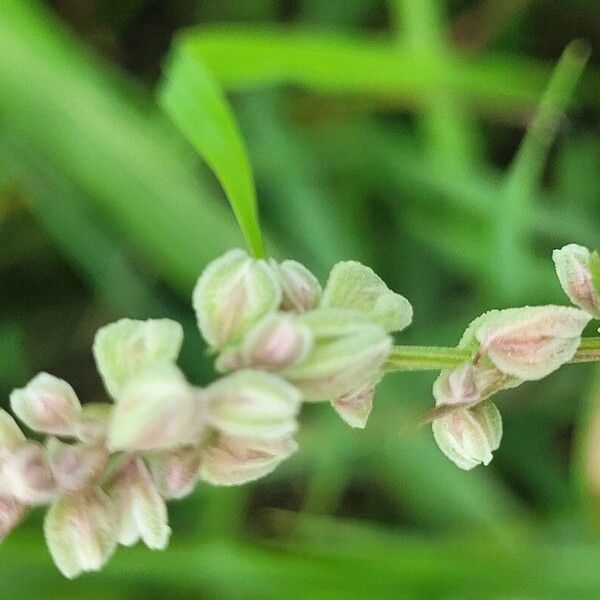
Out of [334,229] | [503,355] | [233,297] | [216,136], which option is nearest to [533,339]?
[503,355]

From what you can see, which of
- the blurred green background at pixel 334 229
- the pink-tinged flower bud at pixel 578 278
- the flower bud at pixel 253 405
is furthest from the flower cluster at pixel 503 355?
the blurred green background at pixel 334 229

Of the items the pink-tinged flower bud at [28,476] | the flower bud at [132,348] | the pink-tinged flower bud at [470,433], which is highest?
the pink-tinged flower bud at [470,433]

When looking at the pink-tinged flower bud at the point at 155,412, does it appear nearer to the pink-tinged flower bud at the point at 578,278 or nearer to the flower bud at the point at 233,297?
the flower bud at the point at 233,297

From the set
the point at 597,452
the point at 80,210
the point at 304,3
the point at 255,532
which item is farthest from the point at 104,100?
the point at 597,452

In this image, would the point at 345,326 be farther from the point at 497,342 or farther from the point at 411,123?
the point at 411,123

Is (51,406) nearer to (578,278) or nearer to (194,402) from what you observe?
(194,402)
